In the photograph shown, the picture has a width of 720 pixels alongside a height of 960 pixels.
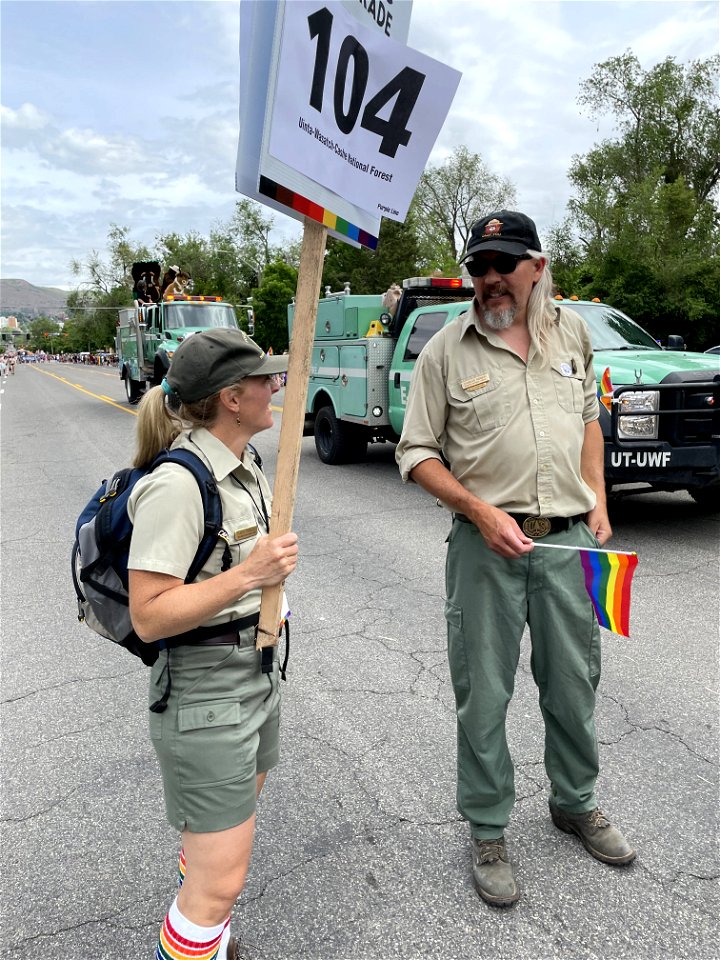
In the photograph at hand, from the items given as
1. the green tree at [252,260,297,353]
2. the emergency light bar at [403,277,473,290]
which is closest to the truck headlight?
the emergency light bar at [403,277,473,290]

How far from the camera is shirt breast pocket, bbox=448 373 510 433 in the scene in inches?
94.4

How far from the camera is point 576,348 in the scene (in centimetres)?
254

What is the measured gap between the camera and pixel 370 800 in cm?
285

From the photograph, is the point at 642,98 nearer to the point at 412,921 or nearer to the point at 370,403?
the point at 370,403

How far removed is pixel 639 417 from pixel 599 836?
4006mm

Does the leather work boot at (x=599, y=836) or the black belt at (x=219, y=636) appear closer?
the black belt at (x=219, y=636)

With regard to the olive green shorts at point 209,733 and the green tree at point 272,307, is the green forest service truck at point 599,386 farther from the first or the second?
the green tree at point 272,307

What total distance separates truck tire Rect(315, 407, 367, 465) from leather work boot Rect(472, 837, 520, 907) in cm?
783

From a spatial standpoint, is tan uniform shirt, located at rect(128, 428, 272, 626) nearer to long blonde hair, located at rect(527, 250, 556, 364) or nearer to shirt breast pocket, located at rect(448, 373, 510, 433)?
shirt breast pocket, located at rect(448, 373, 510, 433)

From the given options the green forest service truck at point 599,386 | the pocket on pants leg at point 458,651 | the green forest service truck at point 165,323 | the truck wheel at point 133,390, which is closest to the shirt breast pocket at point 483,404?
the pocket on pants leg at point 458,651

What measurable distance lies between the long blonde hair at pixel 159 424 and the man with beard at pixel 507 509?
83 cm

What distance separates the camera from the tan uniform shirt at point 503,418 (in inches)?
93.9

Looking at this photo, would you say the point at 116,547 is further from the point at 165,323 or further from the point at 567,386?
the point at 165,323

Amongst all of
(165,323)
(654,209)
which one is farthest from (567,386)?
(654,209)
